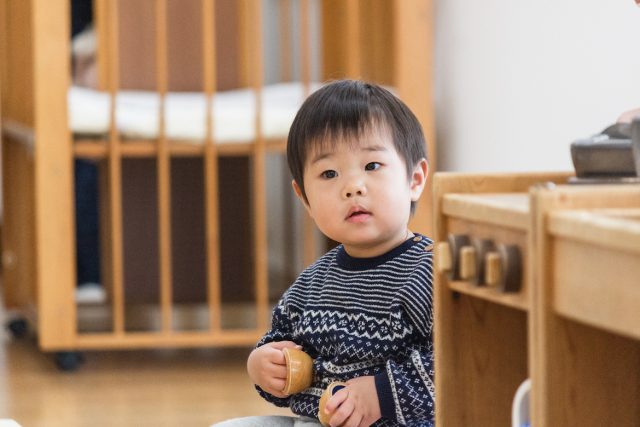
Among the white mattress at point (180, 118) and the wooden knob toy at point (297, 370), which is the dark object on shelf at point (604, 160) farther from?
the white mattress at point (180, 118)

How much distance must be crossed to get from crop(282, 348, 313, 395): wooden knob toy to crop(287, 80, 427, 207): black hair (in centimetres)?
23

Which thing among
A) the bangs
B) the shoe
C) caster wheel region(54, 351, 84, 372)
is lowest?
caster wheel region(54, 351, 84, 372)

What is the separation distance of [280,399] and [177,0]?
1.91m

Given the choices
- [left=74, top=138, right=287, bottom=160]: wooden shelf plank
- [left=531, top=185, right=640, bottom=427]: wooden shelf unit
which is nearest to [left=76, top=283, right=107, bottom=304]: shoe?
[left=74, top=138, right=287, bottom=160]: wooden shelf plank

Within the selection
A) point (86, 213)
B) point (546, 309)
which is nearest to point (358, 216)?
point (546, 309)

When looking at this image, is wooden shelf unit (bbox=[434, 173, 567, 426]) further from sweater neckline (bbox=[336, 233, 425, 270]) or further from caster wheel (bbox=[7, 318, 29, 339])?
caster wheel (bbox=[7, 318, 29, 339])

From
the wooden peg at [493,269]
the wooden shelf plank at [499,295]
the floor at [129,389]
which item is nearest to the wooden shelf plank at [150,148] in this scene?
the floor at [129,389]

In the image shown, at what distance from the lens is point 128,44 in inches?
124

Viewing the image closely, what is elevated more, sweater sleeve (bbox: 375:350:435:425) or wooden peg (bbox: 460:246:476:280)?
wooden peg (bbox: 460:246:476:280)

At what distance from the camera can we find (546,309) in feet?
3.16

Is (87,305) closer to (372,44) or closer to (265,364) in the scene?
(372,44)

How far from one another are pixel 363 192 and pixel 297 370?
22 cm

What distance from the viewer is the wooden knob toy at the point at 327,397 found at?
1.30 metres

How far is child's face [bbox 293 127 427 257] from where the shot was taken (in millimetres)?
1354
